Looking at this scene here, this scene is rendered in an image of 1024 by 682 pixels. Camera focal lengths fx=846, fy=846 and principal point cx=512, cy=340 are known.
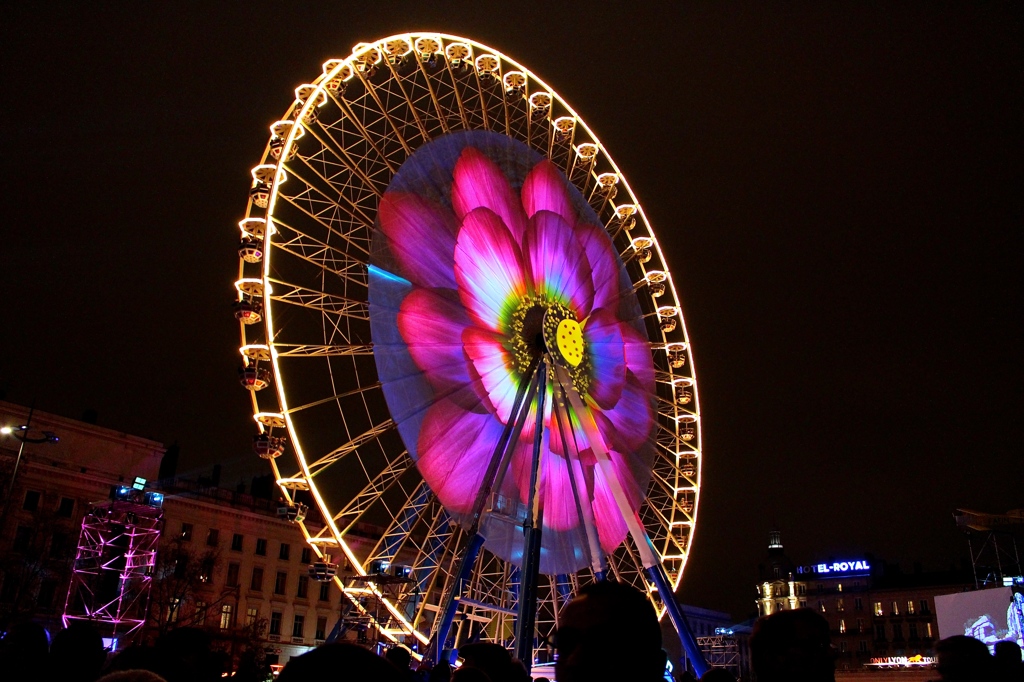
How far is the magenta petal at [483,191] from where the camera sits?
A: 21.4m

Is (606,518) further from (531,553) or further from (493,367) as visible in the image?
(493,367)

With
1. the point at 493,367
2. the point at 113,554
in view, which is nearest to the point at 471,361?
the point at 493,367

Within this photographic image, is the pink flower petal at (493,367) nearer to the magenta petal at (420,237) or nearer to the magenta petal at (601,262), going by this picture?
the magenta petal at (420,237)

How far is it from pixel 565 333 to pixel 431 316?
3.87m

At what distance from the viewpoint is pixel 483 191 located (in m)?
21.9

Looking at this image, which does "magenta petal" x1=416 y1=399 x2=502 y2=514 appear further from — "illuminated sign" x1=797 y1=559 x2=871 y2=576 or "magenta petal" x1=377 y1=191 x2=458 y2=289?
"illuminated sign" x1=797 y1=559 x2=871 y2=576

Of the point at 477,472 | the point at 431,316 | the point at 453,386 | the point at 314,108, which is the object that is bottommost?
the point at 477,472

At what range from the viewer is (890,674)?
55.9m

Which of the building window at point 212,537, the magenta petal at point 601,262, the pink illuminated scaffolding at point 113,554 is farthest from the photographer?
the building window at point 212,537

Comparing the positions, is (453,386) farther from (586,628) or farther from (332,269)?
(586,628)

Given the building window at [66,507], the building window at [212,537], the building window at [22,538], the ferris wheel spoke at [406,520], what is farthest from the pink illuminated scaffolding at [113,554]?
the ferris wheel spoke at [406,520]

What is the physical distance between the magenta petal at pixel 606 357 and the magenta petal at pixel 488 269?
2.96m

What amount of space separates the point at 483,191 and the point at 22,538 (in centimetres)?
3805

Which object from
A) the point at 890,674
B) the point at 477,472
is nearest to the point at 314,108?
the point at 477,472
